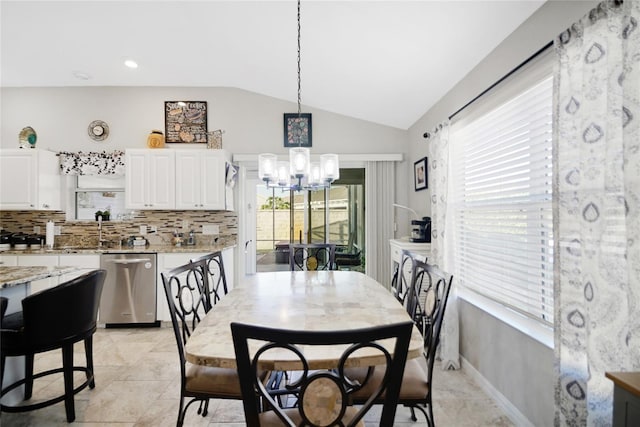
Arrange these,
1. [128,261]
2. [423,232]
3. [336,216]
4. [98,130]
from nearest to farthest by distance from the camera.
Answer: [423,232] → [128,261] → [98,130] → [336,216]

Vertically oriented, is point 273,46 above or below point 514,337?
above

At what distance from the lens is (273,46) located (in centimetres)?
291

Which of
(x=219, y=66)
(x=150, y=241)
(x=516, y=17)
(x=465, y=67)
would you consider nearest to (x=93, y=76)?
(x=219, y=66)

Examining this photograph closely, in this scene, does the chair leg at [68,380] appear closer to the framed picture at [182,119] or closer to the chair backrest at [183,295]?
the chair backrest at [183,295]

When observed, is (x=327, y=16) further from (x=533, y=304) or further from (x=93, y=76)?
(x=93, y=76)

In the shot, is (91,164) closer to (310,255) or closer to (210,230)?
(210,230)

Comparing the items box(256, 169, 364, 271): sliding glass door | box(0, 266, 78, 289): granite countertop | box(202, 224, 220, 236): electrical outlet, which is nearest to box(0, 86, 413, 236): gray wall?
box(256, 169, 364, 271): sliding glass door

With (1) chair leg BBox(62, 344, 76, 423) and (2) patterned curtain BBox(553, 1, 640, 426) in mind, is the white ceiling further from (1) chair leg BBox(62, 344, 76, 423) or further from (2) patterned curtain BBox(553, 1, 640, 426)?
(1) chair leg BBox(62, 344, 76, 423)

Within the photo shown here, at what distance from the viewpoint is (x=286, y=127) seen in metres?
4.14

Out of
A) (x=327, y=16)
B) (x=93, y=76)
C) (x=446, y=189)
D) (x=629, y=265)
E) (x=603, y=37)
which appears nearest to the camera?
(x=629, y=265)

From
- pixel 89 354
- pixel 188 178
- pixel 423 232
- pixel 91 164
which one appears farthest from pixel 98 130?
pixel 423 232

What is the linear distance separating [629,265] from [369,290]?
1.19 m

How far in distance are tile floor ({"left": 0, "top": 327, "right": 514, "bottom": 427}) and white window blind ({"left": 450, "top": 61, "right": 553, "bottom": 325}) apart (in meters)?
0.72

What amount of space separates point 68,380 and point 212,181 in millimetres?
2415
